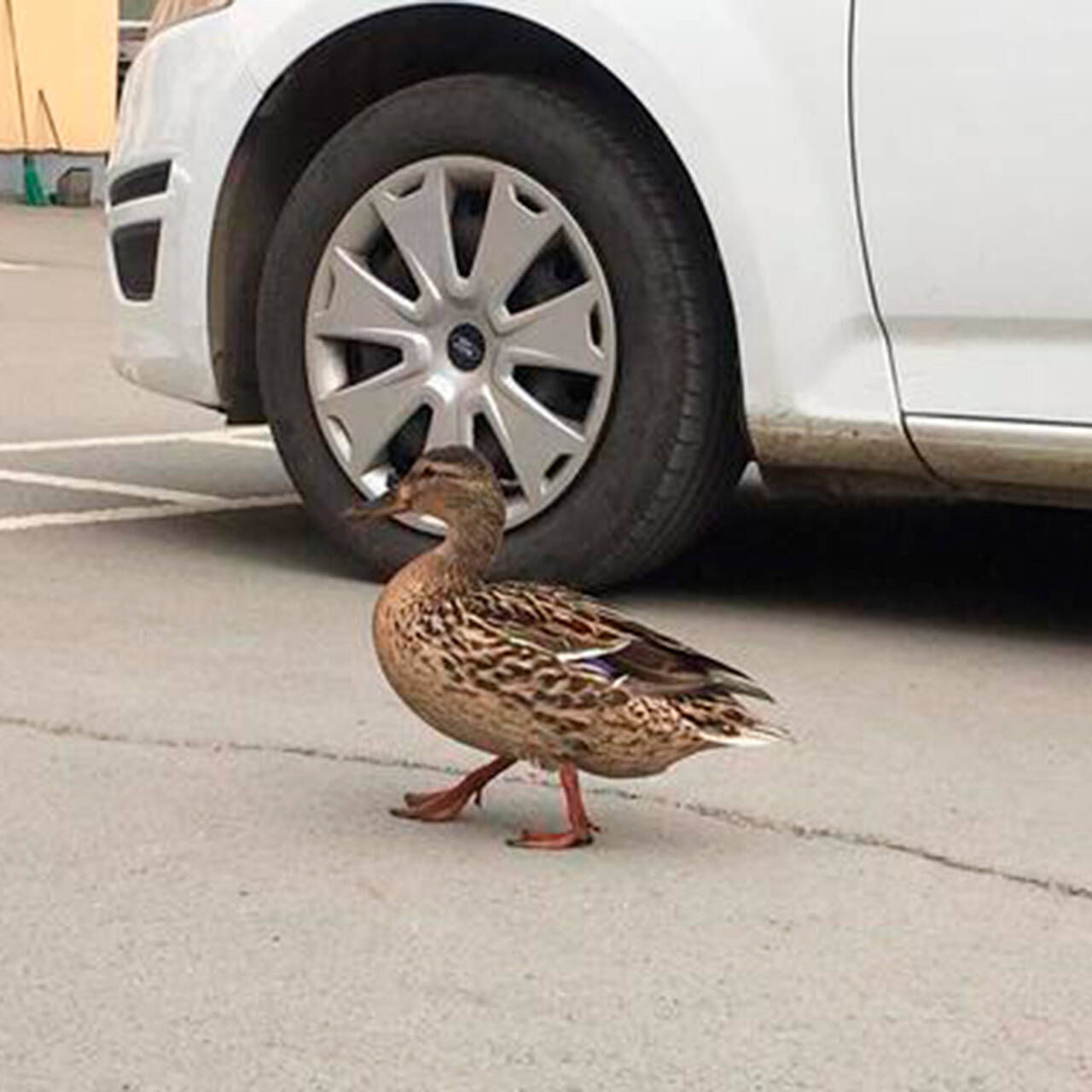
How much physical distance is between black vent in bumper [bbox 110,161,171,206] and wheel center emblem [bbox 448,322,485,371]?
33.3 inches

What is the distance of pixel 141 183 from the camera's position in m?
6.06

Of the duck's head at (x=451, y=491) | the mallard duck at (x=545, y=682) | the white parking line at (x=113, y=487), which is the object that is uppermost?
the duck's head at (x=451, y=491)

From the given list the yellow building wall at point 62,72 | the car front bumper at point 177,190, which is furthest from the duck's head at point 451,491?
the yellow building wall at point 62,72

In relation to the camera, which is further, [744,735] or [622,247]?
[622,247]

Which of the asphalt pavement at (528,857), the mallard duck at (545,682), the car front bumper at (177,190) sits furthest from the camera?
the car front bumper at (177,190)

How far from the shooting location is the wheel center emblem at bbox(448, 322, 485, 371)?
5539mm

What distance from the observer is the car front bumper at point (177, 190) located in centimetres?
584

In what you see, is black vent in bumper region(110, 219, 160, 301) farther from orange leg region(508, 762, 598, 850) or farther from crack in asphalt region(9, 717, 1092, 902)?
orange leg region(508, 762, 598, 850)

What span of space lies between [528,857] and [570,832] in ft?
0.29

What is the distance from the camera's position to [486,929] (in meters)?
3.58

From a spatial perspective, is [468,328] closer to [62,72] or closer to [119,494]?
[119,494]

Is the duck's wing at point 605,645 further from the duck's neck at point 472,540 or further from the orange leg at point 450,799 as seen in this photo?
the orange leg at point 450,799

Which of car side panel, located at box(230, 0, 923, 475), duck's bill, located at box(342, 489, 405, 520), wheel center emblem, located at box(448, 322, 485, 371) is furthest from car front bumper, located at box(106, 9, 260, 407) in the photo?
duck's bill, located at box(342, 489, 405, 520)

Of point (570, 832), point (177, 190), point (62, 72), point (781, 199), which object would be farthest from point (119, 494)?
point (62, 72)
